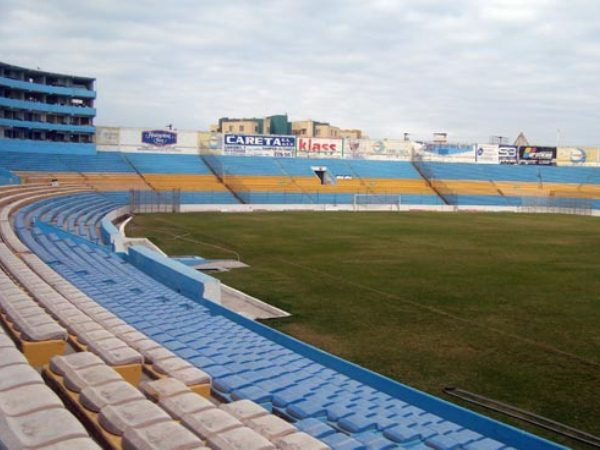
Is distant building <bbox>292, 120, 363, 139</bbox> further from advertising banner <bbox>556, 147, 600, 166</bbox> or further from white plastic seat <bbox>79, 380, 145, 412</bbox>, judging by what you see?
white plastic seat <bbox>79, 380, 145, 412</bbox>

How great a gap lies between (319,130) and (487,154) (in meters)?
27.6

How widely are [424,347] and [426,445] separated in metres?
6.03

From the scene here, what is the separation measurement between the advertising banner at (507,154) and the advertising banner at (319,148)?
762 inches

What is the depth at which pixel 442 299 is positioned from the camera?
1650cm

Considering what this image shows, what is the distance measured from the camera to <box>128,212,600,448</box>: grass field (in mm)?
10320

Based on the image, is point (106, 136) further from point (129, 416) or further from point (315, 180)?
point (129, 416)

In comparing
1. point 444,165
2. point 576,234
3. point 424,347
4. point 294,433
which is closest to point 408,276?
point 424,347

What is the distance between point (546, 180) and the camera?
68688 mm

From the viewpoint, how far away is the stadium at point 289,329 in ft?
16.1

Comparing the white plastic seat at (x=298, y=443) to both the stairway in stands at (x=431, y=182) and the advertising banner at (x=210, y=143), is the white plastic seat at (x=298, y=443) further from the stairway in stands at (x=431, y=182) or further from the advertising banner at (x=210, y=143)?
the advertising banner at (x=210, y=143)

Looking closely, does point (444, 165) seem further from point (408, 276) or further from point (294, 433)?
point (294, 433)

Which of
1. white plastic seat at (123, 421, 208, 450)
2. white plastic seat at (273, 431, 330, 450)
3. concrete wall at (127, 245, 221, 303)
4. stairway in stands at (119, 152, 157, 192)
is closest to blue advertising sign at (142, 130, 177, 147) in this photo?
stairway in stands at (119, 152, 157, 192)

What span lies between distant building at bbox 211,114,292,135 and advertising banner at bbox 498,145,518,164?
29.5 m

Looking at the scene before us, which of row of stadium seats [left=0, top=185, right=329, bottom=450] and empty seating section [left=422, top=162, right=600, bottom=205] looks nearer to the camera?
row of stadium seats [left=0, top=185, right=329, bottom=450]
